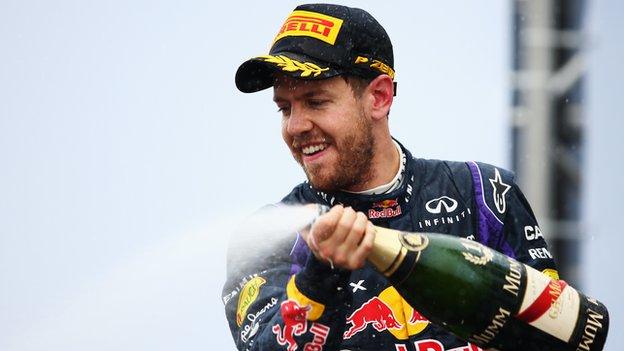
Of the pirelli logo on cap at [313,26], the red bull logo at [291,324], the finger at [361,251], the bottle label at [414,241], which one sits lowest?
the red bull logo at [291,324]

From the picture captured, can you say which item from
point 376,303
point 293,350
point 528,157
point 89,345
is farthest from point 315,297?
point 528,157

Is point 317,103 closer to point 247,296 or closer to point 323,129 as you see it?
point 323,129

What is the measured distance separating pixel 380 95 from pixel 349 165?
0.92ft

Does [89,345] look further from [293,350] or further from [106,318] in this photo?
[293,350]

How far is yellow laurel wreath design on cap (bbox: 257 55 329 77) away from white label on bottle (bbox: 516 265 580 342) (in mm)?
757

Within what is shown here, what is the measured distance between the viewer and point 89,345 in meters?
3.14

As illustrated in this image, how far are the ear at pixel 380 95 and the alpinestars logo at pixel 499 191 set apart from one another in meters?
0.37

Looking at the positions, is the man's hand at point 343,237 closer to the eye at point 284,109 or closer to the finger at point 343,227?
the finger at point 343,227

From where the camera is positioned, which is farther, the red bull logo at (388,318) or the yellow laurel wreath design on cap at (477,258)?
the red bull logo at (388,318)

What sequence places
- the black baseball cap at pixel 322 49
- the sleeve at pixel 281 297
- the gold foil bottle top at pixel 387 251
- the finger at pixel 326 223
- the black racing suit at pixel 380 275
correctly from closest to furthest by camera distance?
the finger at pixel 326 223 → the gold foil bottle top at pixel 387 251 → the sleeve at pixel 281 297 → the black racing suit at pixel 380 275 → the black baseball cap at pixel 322 49

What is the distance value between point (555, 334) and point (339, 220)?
0.67 meters

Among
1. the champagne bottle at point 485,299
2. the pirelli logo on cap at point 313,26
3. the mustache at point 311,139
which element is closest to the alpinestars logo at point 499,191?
the champagne bottle at point 485,299

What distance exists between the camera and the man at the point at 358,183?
9.16 ft

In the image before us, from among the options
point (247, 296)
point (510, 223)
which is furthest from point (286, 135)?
point (510, 223)
